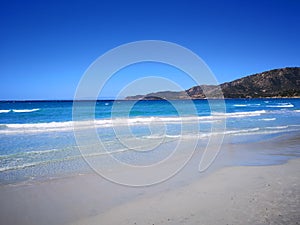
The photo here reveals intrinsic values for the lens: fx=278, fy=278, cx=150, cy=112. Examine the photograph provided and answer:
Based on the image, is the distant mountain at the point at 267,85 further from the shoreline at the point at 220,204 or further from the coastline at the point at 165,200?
the shoreline at the point at 220,204

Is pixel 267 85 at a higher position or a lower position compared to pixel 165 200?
higher

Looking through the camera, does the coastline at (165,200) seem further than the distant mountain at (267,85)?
No

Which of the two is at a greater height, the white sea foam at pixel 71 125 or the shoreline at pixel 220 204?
the white sea foam at pixel 71 125

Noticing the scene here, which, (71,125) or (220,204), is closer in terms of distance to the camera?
(220,204)

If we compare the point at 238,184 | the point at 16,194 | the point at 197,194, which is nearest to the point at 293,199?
the point at 238,184

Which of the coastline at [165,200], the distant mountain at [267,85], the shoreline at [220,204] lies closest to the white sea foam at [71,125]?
the coastline at [165,200]

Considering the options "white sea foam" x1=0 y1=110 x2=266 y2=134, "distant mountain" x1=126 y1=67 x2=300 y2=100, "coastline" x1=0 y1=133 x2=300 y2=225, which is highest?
"distant mountain" x1=126 y1=67 x2=300 y2=100

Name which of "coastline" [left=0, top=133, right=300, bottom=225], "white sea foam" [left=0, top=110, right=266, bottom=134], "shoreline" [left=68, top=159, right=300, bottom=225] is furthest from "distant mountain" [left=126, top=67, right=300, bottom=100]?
"shoreline" [left=68, top=159, right=300, bottom=225]

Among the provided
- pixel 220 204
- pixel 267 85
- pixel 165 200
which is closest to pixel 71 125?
pixel 165 200

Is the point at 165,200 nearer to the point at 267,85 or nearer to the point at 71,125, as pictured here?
the point at 71,125

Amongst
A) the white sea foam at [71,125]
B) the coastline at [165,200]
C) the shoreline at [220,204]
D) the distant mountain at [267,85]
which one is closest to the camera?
the shoreline at [220,204]

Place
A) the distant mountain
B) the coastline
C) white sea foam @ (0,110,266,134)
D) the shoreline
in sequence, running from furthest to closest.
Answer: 1. the distant mountain
2. white sea foam @ (0,110,266,134)
3. the coastline
4. the shoreline

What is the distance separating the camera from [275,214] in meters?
4.76

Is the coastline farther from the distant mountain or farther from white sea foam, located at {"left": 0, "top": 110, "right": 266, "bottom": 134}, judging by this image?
the distant mountain
